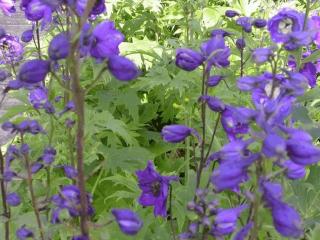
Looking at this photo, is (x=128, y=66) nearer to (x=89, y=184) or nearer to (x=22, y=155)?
(x=22, y=155)

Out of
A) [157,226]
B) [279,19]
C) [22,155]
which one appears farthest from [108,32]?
[157,226]

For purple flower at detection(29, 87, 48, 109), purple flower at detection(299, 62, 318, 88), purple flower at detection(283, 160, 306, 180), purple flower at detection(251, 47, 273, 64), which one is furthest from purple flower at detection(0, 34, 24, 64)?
purple flower at detection(283, 160, 306, 180)

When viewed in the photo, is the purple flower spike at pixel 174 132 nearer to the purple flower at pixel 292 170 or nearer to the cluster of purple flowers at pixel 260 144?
the cluster of purple flowers at pixel 260 144

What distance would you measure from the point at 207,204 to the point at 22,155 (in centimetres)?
59

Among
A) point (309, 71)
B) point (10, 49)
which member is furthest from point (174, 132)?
point (10, 49)

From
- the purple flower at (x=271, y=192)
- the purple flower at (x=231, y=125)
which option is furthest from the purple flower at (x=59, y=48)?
the purple flower at (x=231, y=125)

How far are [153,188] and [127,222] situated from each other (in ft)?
2.45

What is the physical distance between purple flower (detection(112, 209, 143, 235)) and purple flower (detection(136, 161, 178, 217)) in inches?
26.2

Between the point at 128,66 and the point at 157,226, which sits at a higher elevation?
the point at 128,66

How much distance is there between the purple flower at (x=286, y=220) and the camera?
1.17 m

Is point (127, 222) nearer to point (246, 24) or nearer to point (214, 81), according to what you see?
point (214, 81)

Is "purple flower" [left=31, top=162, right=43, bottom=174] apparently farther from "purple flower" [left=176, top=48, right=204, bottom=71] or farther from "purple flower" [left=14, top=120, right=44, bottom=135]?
"purple flower" [left=176, top=48, right=204, bottom=71]

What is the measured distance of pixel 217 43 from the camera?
1.77 m

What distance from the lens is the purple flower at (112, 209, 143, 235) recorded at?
125 centimetres
